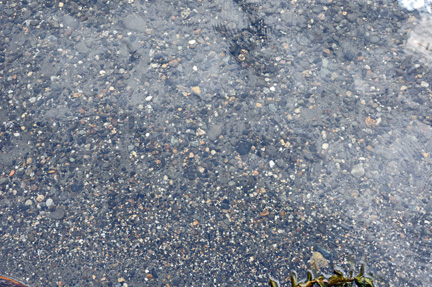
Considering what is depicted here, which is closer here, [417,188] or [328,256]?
[328,256]

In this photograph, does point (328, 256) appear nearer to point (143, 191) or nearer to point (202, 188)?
point (202, 188)

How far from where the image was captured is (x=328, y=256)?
2023 millimetres

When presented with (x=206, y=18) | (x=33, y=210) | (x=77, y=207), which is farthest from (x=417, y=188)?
(x=33, y=210)

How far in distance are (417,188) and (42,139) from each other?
8.46 feet

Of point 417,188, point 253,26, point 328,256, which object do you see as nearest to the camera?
point 328,256

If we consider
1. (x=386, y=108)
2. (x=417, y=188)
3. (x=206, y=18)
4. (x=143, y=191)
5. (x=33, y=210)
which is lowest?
(x=33, y=210)

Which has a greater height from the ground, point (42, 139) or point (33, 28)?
point (33, 28)

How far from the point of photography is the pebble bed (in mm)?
2066

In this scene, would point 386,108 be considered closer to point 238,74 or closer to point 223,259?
point 238,74

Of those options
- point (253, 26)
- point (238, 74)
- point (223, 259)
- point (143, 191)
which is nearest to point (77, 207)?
point (143, 191)

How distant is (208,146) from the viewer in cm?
230

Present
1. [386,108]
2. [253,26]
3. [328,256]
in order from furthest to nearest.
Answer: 1. [253,26]
2. [386,108]
3. [328,256]

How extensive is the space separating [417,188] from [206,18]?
1950 mm

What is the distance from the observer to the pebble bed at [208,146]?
207 centimetres
